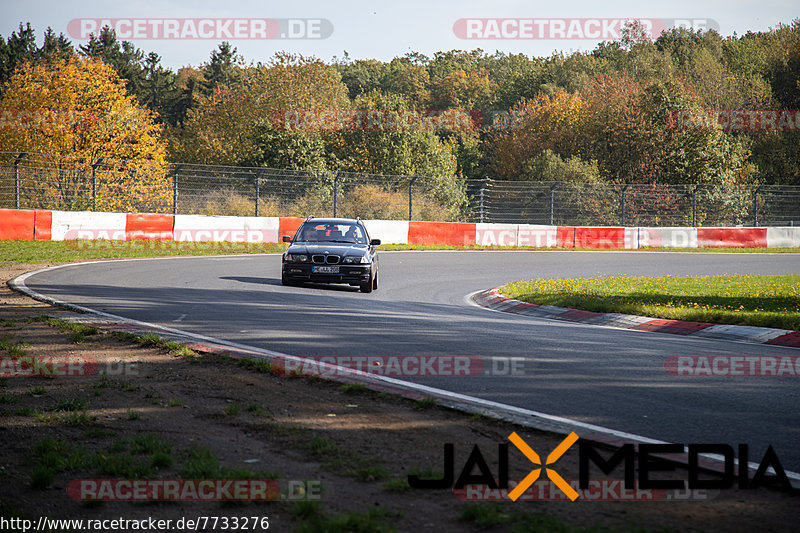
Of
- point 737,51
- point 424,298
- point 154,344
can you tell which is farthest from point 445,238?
point 737,51

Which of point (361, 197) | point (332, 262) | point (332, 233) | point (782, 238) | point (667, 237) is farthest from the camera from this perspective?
point (782, 238)

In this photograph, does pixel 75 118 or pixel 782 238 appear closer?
pixel 782 238

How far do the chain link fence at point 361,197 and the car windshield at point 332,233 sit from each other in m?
10.7

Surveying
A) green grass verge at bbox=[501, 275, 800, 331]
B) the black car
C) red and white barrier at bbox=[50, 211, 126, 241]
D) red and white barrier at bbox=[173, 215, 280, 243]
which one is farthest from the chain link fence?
green grass verge at bbox=[501, 275, 800, 331]

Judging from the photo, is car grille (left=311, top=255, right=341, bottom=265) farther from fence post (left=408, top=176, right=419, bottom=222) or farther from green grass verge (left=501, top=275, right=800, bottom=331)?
fence post (left=408, top=176, right=419, bottom=222)

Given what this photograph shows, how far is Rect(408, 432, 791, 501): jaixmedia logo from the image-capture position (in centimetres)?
418

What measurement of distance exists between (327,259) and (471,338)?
6592 millimetres

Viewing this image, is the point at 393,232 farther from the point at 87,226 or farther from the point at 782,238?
the point at 782,238

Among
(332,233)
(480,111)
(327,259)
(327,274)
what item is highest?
(480,111)

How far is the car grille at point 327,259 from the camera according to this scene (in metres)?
15.6

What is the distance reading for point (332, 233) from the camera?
16750 mm

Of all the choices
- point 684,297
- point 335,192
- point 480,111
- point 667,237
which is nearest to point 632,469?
point 684,297

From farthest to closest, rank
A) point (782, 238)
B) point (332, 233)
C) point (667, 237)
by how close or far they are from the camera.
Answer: point (782, 238) < point (667, 237) < point (332, 233)

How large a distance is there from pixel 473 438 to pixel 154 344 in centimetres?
451
